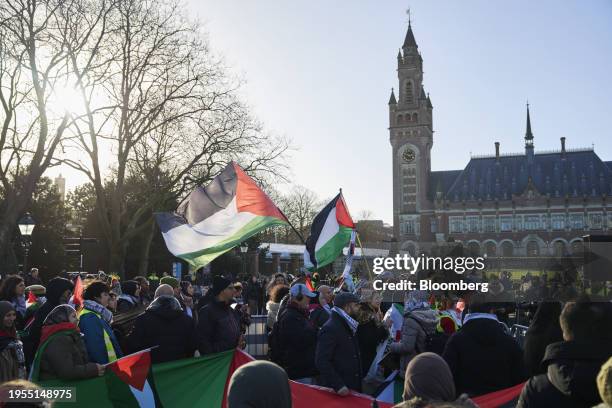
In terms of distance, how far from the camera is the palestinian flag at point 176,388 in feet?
19.7

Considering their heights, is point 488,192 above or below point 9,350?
above

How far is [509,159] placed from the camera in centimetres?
9425

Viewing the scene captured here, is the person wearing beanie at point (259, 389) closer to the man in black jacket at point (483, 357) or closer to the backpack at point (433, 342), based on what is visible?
the man in black jacket at point (483, 357)

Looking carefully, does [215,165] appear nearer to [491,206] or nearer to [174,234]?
[174,234]

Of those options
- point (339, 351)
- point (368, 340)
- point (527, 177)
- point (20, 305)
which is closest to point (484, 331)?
point (339, 351)

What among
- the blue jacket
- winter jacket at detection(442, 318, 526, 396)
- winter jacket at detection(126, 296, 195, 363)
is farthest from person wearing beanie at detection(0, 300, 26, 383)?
winter jacket at detection(442, 318, 526, 396)

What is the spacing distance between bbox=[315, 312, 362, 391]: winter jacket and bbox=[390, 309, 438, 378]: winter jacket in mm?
508

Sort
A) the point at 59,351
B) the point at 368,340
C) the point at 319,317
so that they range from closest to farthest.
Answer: the point at 59,351 < the point at 368,340 < the point at 319,317

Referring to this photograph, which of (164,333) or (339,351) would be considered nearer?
(339,351)

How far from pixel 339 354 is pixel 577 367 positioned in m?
3.07

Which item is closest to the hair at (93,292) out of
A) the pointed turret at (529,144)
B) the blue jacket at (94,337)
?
the blue jacket at (94,337)

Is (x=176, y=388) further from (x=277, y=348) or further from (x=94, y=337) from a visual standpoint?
(x=277, y=348)

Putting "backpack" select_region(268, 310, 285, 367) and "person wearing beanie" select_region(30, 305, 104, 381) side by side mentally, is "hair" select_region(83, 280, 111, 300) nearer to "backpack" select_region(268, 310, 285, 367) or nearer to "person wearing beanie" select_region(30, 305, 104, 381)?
"person wearing beanie" select_region(30, 305, 104, 381)

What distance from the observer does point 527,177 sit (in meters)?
91.8
